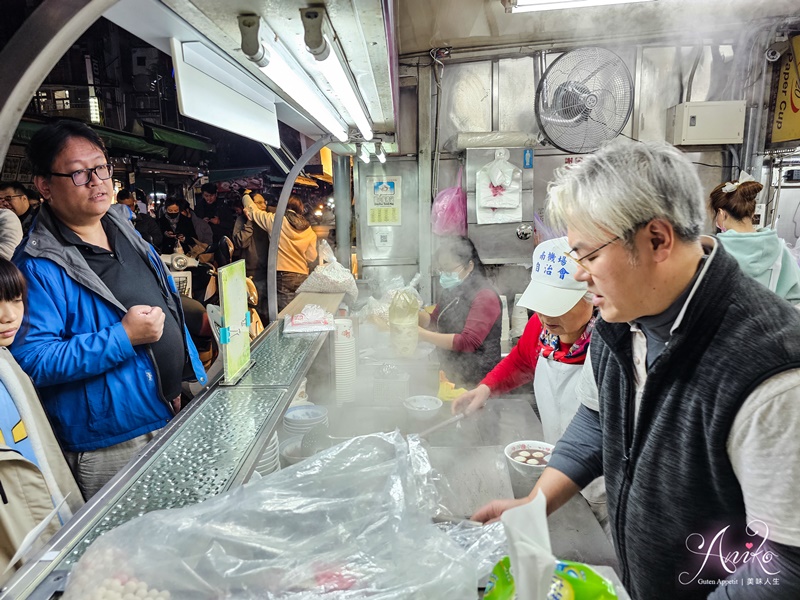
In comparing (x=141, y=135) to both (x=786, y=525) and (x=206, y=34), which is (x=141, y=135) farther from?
(x=786, y=525)

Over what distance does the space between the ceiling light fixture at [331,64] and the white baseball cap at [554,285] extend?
3.81 feet

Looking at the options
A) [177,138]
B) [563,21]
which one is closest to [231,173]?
[177,138]

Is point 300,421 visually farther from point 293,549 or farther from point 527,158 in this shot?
point 527,158

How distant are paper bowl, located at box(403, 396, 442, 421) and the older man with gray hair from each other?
1.27m

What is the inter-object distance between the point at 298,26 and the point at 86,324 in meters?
1.56

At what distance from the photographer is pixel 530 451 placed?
2158mm

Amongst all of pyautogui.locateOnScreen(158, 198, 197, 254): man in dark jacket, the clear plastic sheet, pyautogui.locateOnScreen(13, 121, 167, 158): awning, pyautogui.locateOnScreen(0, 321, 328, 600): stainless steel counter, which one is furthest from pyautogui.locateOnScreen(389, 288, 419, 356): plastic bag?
pyautogui.locateOnScreen(13, 121, 167, 158): awning

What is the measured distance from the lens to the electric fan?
4.30 meters

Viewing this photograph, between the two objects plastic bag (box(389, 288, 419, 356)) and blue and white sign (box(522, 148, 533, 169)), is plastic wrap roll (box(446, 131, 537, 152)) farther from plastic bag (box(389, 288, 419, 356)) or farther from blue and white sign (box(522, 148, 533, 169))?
plastic bag (box(389, 288, 419, 356))

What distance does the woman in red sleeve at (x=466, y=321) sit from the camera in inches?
141

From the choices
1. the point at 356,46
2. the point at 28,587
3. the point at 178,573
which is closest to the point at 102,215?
the point at 356,46

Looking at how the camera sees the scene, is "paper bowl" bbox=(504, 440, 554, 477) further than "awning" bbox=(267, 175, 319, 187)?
No

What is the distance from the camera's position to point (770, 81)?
512cm

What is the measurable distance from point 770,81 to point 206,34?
20.4 feet
